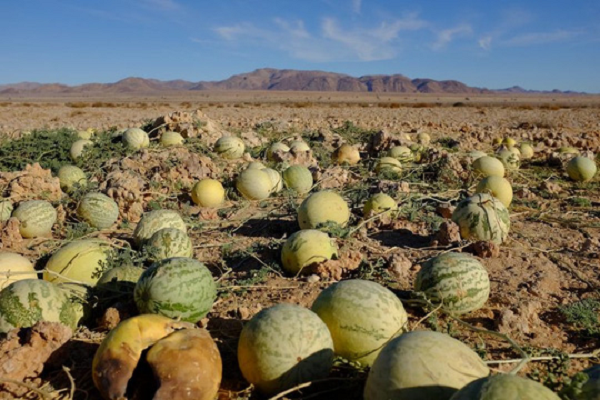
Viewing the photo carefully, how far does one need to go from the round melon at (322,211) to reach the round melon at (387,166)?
3.28 metres

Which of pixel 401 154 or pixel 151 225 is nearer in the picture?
pixel 151 225

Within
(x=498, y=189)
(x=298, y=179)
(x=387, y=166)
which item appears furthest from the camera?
(x=387, y=166)

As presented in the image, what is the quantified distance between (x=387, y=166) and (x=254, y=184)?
2.60 m

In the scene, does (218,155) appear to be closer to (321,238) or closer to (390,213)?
(390,213)

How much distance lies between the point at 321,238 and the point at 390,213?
5.52ft

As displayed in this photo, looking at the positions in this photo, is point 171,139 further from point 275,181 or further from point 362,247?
point 362,247

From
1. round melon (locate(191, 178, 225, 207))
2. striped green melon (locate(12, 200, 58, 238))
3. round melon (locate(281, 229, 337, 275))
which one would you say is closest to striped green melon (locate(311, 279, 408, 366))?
round melon (locate(281, 229, 337, 275))

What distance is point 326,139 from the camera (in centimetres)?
1145

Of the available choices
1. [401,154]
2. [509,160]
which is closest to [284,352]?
[401,154]

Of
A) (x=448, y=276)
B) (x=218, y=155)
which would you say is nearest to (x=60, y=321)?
(x=448, y=276)

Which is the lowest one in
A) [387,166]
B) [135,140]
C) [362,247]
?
[362,247]

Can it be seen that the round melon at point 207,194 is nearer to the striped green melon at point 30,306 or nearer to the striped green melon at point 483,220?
the striped green melon at point 483,220

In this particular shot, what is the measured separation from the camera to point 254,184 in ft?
23.1

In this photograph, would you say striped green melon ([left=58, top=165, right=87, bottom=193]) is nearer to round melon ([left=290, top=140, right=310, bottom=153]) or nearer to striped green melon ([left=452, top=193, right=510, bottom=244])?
round melon ([left=290, top=140, right=310, bottom=153])
